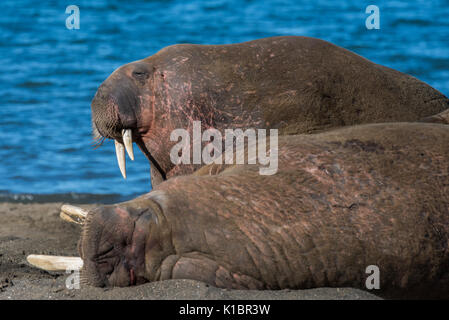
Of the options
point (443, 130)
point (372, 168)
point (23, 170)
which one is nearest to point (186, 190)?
point (372, 168)

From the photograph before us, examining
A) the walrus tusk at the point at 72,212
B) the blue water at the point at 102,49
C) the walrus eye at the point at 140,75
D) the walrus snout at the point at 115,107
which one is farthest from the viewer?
the blue water at the point at 102,49

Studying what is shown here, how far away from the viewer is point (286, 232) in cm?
325

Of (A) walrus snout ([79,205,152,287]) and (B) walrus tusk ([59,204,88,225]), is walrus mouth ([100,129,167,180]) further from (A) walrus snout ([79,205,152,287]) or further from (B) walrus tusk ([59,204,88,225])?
(A) walrus snout ([79,205,152,287])

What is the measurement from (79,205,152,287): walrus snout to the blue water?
5.12 meters

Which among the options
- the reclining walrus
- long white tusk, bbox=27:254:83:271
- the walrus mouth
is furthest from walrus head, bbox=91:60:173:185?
long white tusk, bbox=27:254:83:271

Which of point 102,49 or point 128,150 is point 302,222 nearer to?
point 128,150

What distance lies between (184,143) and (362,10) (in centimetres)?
1537

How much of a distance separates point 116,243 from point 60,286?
537 millimetres

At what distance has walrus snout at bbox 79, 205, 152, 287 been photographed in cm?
318

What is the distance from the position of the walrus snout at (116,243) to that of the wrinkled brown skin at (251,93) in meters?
1.65

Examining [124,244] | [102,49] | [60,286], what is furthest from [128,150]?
[102,49]

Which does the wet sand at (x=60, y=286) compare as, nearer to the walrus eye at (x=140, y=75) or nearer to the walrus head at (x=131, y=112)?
the walrus head at (x=131, y=112)

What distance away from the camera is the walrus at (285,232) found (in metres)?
3.21

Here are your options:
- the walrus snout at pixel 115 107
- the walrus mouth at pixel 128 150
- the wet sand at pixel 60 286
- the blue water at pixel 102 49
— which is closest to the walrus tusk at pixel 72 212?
the wet sand at pixel 60 286
